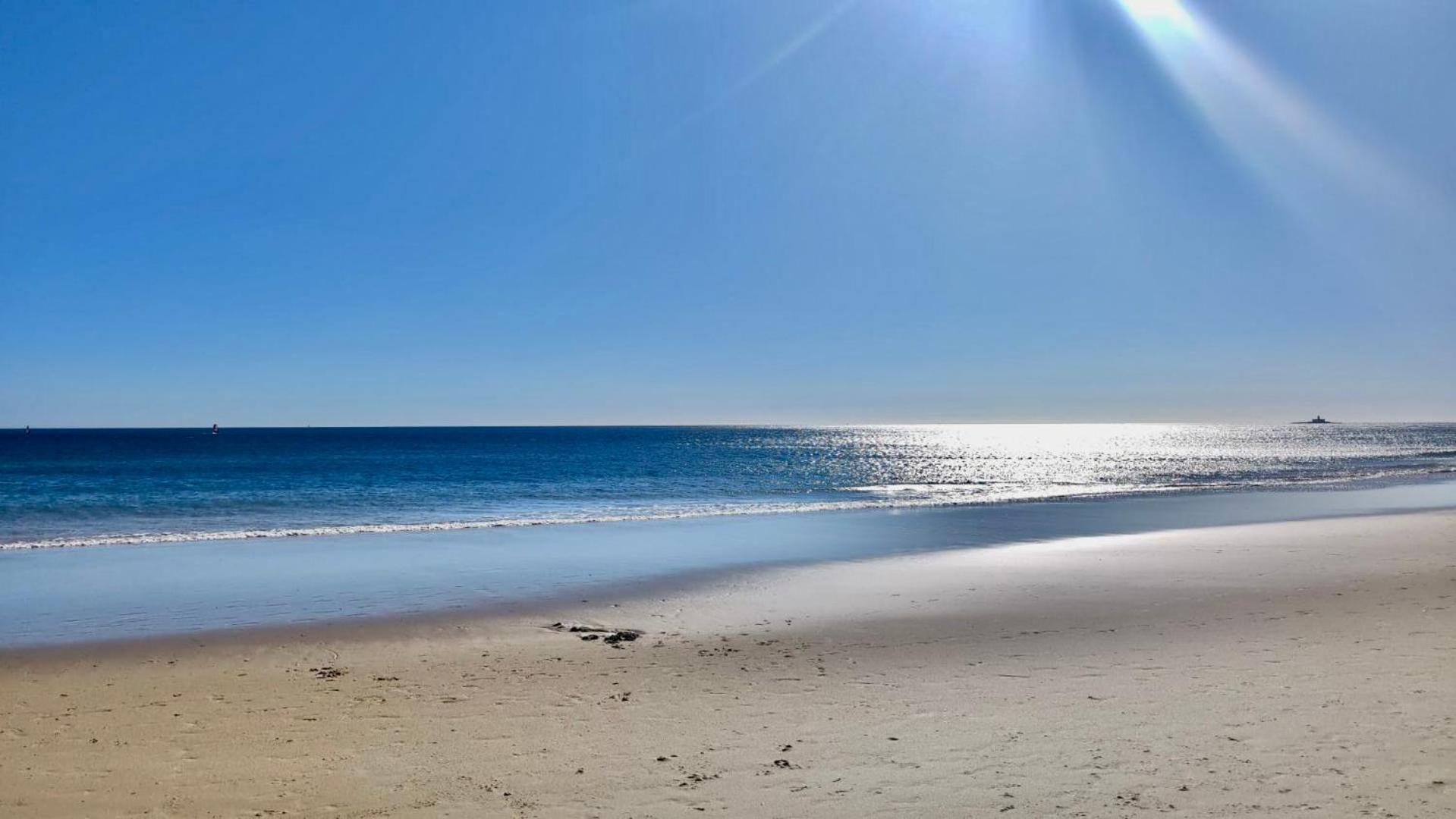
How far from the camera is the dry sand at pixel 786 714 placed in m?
6.22

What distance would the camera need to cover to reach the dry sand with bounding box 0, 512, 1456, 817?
6219 mm

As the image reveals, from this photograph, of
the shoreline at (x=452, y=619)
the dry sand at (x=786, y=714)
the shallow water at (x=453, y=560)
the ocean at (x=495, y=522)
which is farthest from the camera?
the ocean at (x=495, y=522)

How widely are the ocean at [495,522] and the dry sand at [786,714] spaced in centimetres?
314

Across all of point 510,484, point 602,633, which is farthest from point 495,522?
point 510,484

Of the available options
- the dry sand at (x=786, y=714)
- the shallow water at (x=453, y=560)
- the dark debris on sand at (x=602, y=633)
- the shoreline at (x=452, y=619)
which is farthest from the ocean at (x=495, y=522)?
the dry sand at (x=786, y=714)

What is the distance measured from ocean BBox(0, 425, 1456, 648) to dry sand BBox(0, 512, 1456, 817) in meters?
3.14

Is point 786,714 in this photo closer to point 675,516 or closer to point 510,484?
point 675,516

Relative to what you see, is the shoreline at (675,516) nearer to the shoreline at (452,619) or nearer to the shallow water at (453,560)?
the shallow water at (453,560)

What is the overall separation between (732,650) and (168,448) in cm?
12183

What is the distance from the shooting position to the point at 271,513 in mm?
33406

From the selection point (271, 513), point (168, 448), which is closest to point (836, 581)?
point (271, 513)

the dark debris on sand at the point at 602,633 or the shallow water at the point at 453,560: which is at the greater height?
the dark debris on sand at the point at 602,633

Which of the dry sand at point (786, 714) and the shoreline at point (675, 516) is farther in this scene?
the shoreline at point (675, 516)

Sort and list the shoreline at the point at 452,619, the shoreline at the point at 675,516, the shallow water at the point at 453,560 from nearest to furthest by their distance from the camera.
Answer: the shoreline at the point at 452,619
the shallow water at the point at 453,560
the shoreline at the point at 675,516
